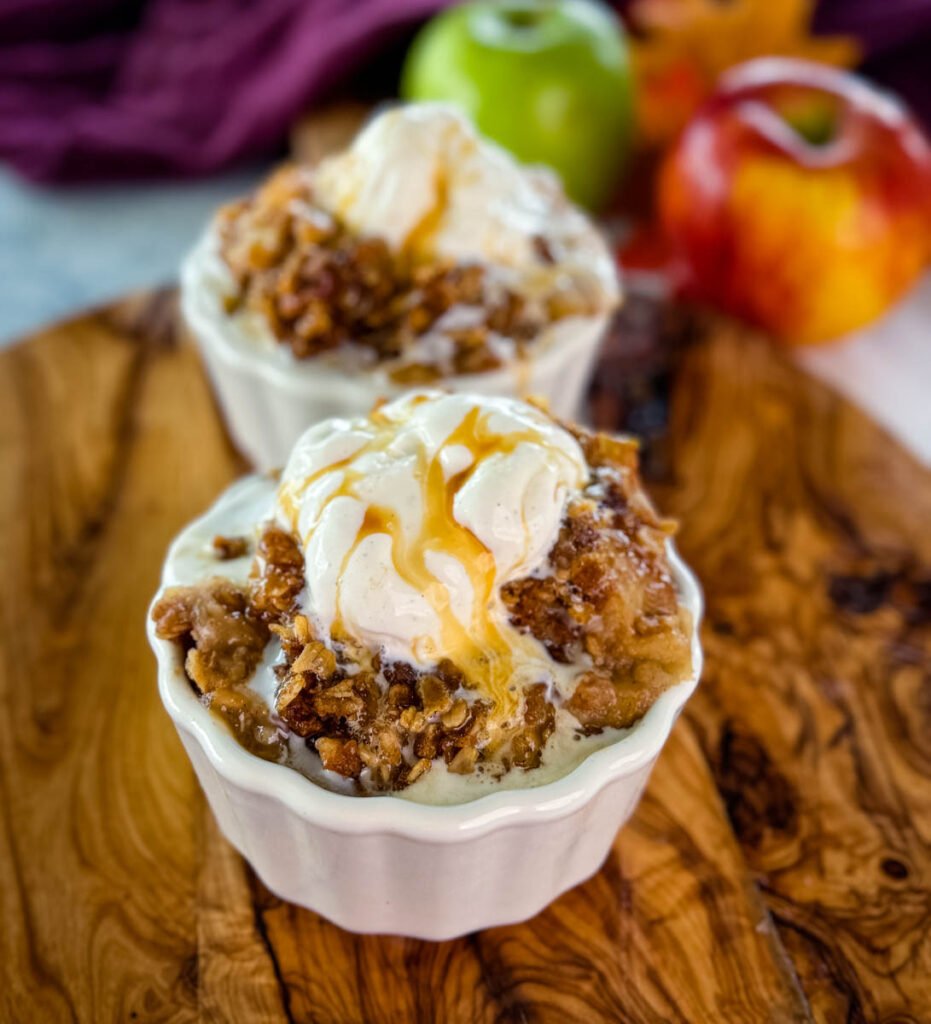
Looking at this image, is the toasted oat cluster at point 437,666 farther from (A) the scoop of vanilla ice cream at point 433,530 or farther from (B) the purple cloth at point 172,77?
(B) the purple cloth at point 172,77

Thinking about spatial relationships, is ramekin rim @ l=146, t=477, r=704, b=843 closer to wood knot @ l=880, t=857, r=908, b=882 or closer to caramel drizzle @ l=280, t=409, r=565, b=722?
caramel drizzle @ l=280, t=409, r=565, b=722

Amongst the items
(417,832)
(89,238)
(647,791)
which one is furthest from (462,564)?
(89,238)

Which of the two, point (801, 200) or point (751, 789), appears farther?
point (801, 200)

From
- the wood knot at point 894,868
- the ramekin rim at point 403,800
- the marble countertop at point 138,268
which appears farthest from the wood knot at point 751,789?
the marble countertop at point 138,268

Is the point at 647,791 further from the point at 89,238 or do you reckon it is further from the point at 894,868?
the point at 89,238

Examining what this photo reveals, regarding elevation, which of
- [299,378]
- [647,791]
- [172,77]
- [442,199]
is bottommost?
[647,791]

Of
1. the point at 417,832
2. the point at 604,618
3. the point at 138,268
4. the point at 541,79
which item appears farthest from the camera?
the point at 138,268
